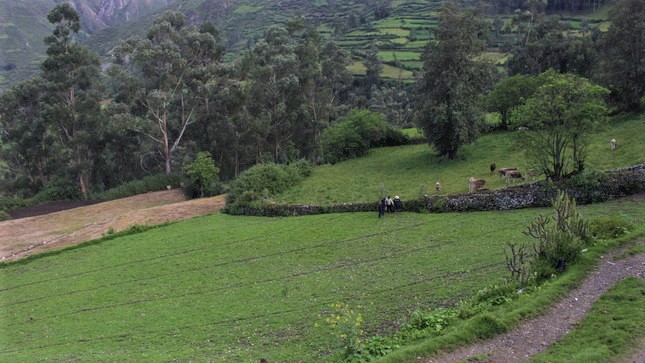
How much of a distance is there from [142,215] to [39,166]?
40489 mm

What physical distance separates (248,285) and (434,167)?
87.3 ft

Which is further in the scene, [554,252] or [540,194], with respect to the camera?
[540,194]

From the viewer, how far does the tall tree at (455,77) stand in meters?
44.2

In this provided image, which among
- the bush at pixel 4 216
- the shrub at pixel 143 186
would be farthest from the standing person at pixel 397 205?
the bush at pixel 4 216


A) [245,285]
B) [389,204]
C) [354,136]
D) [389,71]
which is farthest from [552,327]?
[389,71]

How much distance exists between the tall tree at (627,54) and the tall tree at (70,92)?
6235 cm

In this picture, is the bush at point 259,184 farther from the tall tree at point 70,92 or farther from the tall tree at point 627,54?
the tall tree at point 70,92

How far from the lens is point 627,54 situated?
4559 centimetres

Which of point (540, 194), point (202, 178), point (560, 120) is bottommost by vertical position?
point (202, 178)

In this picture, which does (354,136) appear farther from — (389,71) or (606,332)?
(389,71)

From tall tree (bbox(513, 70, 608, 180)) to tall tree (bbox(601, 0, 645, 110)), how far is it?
1621cm

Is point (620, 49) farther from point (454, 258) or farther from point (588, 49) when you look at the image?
point (454, 258)

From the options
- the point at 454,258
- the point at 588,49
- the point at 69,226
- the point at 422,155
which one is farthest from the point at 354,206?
the point at 588,49

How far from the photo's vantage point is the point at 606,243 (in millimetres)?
19344
